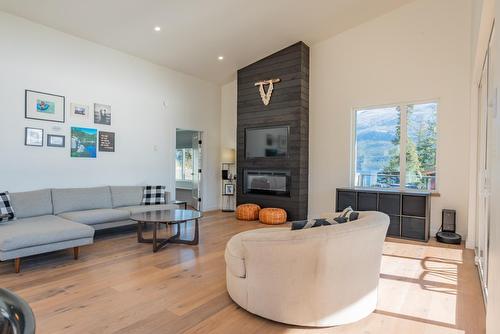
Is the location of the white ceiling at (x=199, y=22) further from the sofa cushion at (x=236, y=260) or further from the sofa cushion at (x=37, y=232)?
the sofa cushion at (x=236, y=260)

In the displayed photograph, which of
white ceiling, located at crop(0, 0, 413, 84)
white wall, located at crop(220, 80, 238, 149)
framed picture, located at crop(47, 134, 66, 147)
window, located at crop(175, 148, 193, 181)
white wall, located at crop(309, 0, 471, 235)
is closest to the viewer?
white ceiling, located at crop(0, 0, 413, 84)

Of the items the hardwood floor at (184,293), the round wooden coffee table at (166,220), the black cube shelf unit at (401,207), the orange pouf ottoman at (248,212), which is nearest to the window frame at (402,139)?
the black cube shelf unit at (401,207)

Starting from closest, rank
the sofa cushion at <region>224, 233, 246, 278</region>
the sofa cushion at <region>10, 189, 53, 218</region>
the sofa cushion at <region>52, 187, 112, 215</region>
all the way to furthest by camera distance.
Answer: the sofa cushion at <region>224, 233, 246, 278</region>, the sofa cushion at <region>10, 189, 53, 218</region>, the sofa cushion at <region>52, 187, 112, 215</region>

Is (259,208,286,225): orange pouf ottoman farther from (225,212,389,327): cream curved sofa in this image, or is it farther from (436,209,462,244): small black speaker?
(225,212,389,327): cream curved sofa

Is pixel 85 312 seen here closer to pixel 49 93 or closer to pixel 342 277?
pixel 342 277

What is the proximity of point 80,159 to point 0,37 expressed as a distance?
6.65ft

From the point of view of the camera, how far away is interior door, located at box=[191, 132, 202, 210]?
7297 millimetres

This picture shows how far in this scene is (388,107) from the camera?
5.51 m

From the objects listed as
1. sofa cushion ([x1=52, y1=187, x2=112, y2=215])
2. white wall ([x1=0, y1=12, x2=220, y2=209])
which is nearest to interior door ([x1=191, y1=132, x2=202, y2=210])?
white wall ([x1=0, y1=12, x2=220, y2=209])

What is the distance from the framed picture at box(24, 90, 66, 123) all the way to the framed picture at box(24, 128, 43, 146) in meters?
0.20

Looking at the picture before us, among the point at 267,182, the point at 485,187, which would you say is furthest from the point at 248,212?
the point at 485,187

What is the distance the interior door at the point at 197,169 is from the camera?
7297 millimetres

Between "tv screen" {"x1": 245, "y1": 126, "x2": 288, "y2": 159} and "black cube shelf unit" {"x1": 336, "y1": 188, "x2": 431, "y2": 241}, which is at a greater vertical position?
"tv screen" {"x1": 245, "y1": 126, "x2": 288, "y2": 159}

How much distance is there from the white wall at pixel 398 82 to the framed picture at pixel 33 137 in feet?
16.2
